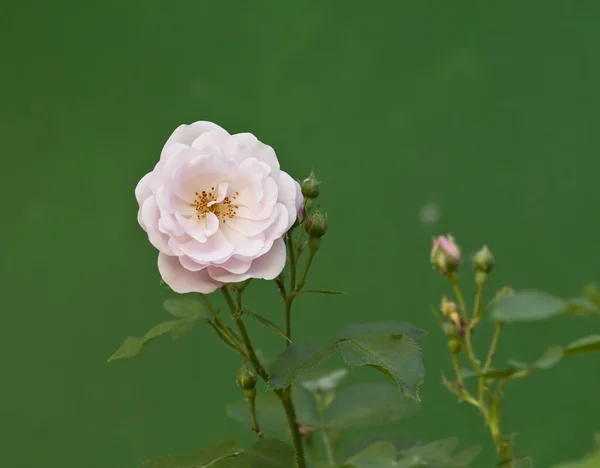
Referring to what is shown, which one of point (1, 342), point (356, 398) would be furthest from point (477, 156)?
point (1, 342)

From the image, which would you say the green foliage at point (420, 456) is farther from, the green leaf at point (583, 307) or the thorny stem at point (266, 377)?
the green leaf at point (583, 307)

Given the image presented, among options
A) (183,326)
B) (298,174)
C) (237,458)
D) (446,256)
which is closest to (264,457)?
(237,458)

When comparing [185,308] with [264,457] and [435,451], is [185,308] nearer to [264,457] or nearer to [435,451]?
[264,457]

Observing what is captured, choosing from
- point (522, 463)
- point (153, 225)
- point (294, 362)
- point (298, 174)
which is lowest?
point (522, 463)

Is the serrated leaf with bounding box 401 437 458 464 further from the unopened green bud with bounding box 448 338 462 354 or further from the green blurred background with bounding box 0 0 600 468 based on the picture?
the green blurred background with bounding box 0 0 600 468

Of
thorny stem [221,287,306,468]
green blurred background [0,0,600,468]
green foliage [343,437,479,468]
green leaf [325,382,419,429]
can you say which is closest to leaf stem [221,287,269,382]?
thorny stem [221,287,306,468]

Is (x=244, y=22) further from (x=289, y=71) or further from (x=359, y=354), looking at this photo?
(x=359, y=354)

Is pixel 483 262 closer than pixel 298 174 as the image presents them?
Yes
